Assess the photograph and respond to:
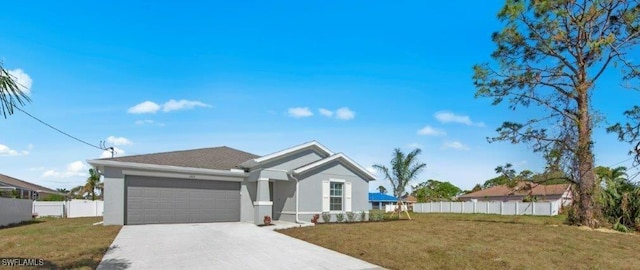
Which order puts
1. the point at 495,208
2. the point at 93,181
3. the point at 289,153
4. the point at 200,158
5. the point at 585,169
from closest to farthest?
1. the point at 585,169
2. the point at 289,153
3. the point at 200,158
4. the point at 495,208
5. the point at 93,181

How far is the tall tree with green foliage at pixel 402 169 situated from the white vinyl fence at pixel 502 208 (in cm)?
902

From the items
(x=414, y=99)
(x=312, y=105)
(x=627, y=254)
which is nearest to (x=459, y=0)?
(x=414, y=99)

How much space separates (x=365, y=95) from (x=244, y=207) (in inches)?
323

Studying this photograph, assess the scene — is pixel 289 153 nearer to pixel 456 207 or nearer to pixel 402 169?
pixel 402 169

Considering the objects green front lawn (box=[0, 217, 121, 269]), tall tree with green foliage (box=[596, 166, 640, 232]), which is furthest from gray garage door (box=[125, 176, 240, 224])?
tall tree with green foliage (box=[596, 166, 640, 232])

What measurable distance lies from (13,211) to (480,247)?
2272 cm

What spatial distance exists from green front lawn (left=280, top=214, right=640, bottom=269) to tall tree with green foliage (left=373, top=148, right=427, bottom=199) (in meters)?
15.3

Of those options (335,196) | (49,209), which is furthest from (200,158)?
(49,209)

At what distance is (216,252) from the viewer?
10773 millimetres

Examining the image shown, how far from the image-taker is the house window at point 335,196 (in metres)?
20.9

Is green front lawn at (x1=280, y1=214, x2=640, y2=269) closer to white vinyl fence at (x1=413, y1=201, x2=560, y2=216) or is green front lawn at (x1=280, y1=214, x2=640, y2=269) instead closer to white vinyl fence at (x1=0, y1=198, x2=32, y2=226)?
white vinyl fence at (x1=0, y1=198, x2=32, y2=226)

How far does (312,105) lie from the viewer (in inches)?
790

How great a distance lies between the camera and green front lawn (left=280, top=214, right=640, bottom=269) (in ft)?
31.7

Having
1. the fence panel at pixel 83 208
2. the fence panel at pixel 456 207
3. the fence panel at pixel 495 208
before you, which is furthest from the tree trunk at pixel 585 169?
the fence panel at pixel 83 208
